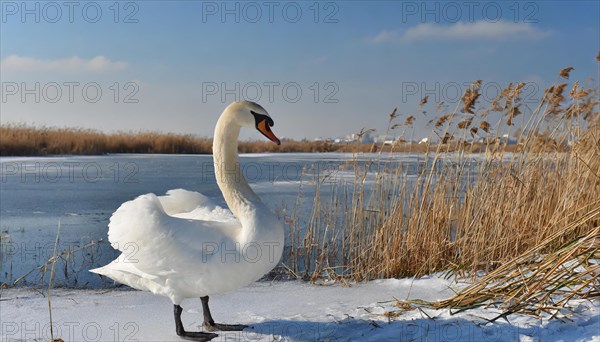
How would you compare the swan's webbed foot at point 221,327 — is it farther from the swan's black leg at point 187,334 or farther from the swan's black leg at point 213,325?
the swan's black leg at point 187,334

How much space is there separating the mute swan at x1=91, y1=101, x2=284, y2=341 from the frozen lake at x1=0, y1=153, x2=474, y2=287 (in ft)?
7.04

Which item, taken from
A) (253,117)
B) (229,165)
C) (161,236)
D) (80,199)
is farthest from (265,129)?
(80,199)

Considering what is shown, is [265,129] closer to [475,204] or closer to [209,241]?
[209,241]

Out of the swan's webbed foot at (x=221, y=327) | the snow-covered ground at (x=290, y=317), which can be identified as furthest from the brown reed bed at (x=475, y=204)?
the swan's webbed foot at (x=221, y=327)

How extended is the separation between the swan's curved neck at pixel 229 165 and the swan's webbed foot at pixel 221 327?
82cm

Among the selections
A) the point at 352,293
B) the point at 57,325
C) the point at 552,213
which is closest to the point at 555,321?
the point at 352,293

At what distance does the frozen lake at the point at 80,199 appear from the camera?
5823 millimetres

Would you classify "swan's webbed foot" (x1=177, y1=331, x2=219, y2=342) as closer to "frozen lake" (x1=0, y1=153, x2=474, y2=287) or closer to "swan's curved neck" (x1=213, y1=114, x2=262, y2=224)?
"swan's curved neck" (x1=213, y1=114, x2=262, y2=224)

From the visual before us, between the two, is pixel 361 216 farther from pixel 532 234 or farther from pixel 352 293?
pixel 532 234

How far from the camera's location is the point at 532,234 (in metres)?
5.25

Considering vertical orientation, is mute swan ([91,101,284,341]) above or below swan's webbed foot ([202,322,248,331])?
above

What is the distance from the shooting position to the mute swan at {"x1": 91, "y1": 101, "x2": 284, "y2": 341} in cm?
316

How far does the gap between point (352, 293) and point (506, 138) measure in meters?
2.51

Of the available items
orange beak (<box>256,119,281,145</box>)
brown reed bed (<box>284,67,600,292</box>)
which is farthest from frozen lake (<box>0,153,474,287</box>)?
orange beak (<box>256,119,281,145</box>)
